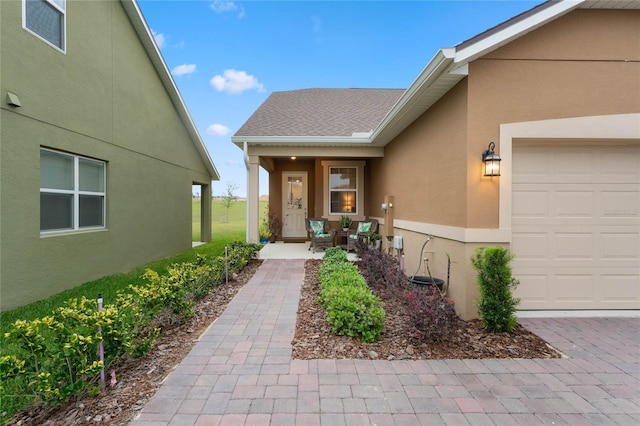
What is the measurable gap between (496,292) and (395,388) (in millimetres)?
1845

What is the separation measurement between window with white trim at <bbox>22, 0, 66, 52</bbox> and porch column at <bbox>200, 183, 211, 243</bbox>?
790 centimetres

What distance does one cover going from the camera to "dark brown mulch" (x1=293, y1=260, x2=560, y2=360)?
3162 millimetres

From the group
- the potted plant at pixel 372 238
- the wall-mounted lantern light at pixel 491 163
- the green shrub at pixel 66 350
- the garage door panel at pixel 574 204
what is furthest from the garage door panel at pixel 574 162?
the green shrub at pixel 66 350

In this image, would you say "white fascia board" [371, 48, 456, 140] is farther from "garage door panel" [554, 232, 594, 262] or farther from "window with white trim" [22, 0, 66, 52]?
"window with white trim" [22, 0, 66, 52]

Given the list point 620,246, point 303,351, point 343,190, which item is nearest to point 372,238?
point 343,190

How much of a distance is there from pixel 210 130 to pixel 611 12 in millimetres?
46498

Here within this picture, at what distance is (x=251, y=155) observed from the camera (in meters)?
8.16

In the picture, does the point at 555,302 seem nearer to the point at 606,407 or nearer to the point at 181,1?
the point at 606,407

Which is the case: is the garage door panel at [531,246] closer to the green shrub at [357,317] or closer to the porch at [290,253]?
the green shrub at [357,317]

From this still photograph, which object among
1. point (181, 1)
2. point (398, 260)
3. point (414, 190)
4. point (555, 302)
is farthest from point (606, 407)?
point (181, 1)

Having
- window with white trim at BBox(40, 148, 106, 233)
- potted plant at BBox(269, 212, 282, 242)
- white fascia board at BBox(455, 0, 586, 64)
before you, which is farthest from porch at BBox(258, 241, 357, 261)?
white fascia board at BBox(455, 0, 586, 64)

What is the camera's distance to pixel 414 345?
3.32 metres

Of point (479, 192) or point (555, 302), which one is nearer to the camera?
point (479, 192)

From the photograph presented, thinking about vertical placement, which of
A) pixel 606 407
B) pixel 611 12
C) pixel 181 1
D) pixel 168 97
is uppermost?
pixel 181 1
